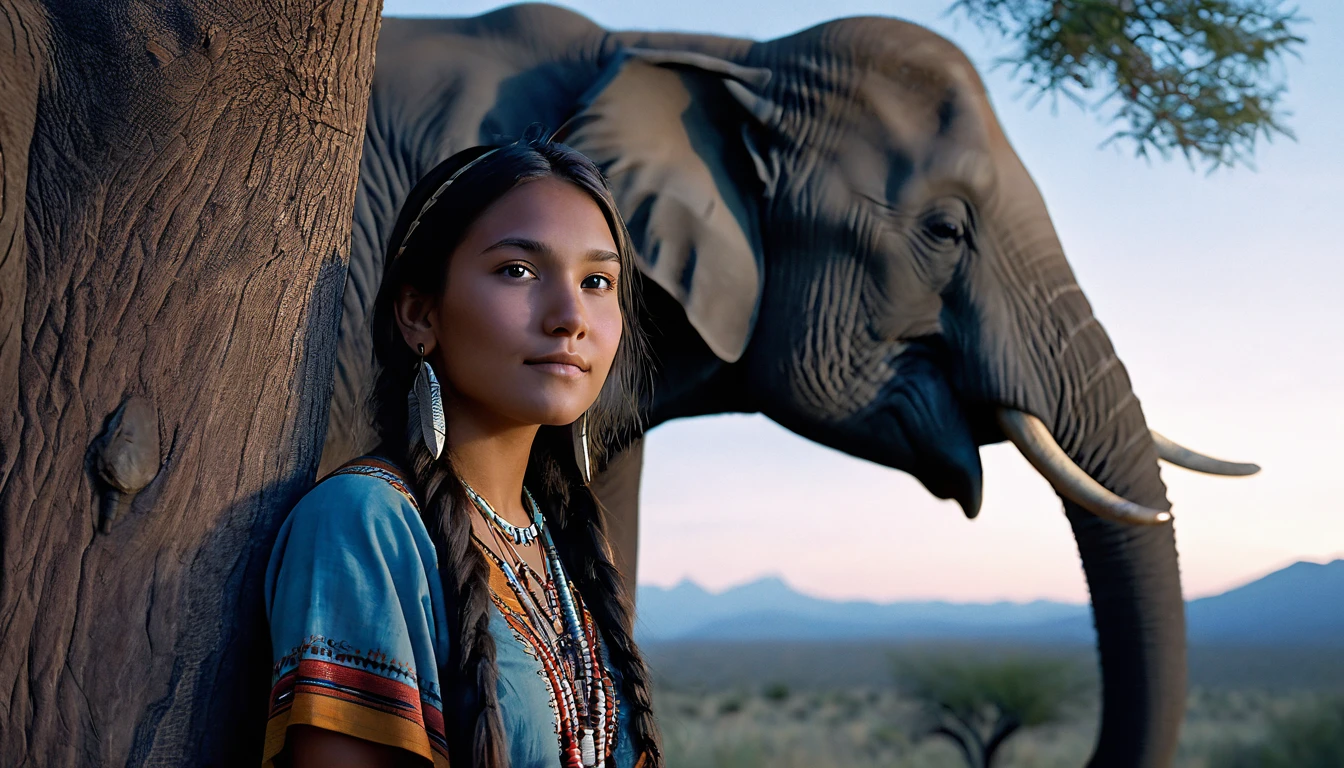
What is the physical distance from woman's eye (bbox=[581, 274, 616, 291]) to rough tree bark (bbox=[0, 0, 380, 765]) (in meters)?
0.30

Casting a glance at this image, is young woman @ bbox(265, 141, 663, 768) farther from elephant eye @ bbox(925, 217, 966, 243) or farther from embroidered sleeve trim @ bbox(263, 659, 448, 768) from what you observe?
elephant eye @ bbox(925, 217, 966, 243)

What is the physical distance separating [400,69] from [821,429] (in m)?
1.59

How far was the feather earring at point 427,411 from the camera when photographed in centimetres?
158

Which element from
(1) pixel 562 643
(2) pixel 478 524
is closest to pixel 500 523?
(2) pixel 478 524

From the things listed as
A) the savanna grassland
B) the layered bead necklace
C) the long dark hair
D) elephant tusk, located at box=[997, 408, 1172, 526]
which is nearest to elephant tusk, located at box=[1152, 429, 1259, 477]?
elephant tusk, located at box=[997, 408, 1172, 526]

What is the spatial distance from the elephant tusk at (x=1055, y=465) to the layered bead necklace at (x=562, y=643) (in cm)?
257

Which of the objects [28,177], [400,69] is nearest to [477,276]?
[28,177]

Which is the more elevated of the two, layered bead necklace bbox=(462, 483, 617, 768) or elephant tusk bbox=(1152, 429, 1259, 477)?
elephant tusk bbox=(1152, 429, 1259, 477)

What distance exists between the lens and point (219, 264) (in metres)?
1.57

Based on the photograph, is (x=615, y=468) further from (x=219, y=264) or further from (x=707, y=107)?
(x=219, y=264)

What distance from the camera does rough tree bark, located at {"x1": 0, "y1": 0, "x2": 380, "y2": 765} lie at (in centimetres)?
145

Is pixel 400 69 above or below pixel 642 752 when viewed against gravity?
above

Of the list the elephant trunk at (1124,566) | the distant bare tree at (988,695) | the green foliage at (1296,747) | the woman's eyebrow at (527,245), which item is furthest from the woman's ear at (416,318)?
the green foliage at (1296,747)

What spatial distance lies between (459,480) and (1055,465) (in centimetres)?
278
